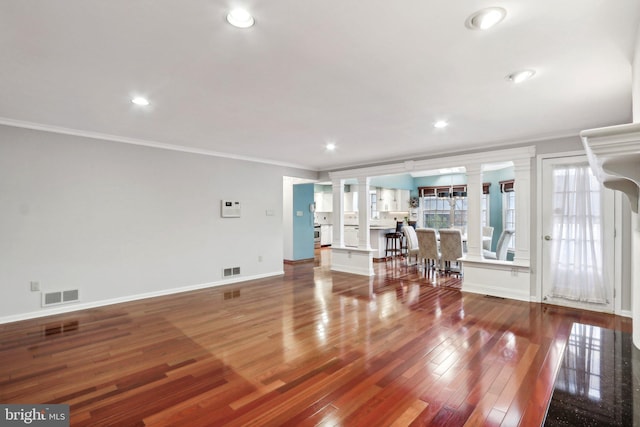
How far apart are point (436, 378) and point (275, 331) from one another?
171 centimetres

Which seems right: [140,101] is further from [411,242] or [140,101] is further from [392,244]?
[392,244]

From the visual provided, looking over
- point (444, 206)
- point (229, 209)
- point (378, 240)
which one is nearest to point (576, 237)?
point (378, 240)

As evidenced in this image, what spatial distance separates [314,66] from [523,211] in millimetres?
3971

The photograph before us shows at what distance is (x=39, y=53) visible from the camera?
7.25 ft

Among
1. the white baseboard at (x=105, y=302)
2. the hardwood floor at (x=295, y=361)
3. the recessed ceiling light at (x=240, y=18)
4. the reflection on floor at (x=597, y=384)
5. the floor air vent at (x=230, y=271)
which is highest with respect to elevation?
the recessed ceiling light at (x=240, y=18)

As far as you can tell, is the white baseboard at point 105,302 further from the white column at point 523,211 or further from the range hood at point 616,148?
the range hood at point 616,148

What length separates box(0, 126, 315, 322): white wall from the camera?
3.84 meters

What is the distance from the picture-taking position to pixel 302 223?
8.55 metres

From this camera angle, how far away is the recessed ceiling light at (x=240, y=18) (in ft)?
5.76

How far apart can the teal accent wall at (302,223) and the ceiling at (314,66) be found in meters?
4.33

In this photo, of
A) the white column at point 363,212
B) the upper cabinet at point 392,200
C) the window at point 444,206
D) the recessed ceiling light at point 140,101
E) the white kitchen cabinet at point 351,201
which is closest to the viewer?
the recessed ceiling light at point 140,101

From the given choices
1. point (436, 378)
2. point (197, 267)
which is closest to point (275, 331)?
point (436, 378)

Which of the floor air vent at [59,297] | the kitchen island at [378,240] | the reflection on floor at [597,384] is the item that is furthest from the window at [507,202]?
the floor air vent at [59,297]

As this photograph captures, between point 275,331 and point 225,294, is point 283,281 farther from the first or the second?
point 275,331
